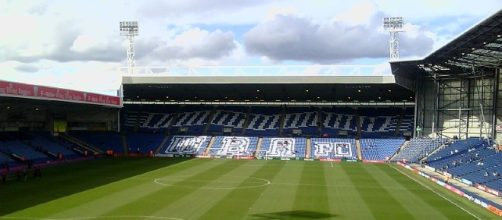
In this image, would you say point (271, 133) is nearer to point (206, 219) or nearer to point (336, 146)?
point (336, 146)

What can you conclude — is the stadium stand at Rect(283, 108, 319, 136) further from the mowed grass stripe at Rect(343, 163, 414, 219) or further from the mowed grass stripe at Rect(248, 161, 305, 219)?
the mowed grass stripe at Rect(343, 163, 414, 219)

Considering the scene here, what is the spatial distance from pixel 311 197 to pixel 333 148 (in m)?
35.5

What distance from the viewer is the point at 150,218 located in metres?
26.7

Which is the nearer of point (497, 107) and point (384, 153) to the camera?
point (497, 107)

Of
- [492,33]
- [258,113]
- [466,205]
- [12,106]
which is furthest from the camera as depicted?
[258,113]

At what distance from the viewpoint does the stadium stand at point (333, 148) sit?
6744 cm

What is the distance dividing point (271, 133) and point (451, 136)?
24163mm

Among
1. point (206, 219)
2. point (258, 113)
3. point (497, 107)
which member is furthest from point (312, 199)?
point (258, 113)

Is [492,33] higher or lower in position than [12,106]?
higher

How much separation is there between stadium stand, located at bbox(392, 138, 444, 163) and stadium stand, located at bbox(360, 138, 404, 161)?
1300 millimetres

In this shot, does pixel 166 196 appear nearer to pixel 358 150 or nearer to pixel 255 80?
pixel 255 80

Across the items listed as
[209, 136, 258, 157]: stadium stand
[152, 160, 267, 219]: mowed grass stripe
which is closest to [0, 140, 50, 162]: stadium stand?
[152, 160, 267, 219]: mowed grass stripe

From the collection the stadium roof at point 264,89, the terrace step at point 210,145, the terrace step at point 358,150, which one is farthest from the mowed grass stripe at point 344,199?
the terrace step at point 210,145

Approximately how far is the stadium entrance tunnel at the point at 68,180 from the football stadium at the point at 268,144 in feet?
0.59
